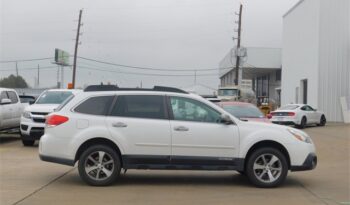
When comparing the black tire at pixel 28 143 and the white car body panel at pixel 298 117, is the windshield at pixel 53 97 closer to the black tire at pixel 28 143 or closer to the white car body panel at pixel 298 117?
the black tire at pixel 28 143

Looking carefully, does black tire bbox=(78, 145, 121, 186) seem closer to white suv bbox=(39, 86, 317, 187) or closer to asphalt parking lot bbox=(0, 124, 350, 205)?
white suv bbox=(39, 86, 317, 187)

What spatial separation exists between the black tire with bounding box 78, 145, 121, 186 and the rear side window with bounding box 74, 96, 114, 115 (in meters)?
0.65

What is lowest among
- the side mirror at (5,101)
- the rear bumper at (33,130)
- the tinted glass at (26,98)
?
the rear bumper at (33,130)

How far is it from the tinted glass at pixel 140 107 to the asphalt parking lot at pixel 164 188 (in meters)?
1.27

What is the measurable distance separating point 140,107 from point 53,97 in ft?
27.8

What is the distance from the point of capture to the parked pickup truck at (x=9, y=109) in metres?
16.0

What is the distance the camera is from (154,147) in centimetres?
870

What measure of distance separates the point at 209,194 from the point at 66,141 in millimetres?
2658

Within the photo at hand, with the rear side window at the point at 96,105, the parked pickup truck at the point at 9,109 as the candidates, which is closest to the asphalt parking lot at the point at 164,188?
the rear side window at the point at 96,105

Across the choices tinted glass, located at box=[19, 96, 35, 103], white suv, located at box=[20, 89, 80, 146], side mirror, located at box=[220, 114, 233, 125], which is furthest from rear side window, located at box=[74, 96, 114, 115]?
tinted glass, located at box=[19, 96, 35, 103]

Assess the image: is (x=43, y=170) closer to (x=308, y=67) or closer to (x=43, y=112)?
(x=43, y=112)

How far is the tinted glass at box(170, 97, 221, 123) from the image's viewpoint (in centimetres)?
890

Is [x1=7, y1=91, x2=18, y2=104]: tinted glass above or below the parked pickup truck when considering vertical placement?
above

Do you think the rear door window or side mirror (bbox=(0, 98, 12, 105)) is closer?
side mirror (bbox=(0, 98, 12, 105))
